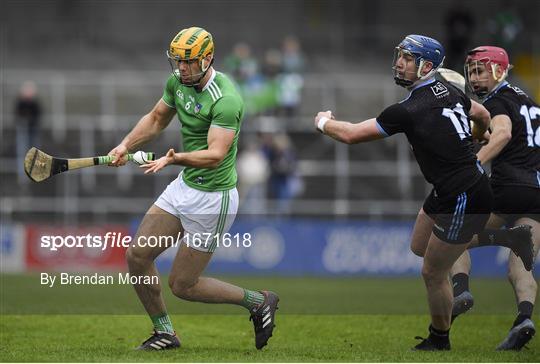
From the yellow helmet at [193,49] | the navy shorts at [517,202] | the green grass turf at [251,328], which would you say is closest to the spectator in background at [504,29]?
the green grass turf at [251,328]

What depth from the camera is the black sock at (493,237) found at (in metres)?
10.5

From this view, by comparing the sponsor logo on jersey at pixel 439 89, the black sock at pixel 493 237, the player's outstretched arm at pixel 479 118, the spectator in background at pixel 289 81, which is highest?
the sponsor logo on jersey at pixel 439 89

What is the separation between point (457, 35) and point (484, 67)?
1560 centimetres

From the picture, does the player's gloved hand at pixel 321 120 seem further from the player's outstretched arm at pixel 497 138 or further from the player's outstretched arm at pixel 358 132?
the player's outstretched arm at pixel 497 138

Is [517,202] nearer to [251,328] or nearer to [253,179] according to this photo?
[251,328]

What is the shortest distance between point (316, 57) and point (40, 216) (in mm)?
9564

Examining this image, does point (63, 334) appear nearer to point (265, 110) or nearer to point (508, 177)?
point (508, 177)

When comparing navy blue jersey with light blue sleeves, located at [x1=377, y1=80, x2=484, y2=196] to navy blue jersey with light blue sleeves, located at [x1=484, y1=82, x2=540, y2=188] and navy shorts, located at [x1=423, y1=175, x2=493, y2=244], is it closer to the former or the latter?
navy shorts, located at [x1=423, y1=175, x2=493, y2=244]

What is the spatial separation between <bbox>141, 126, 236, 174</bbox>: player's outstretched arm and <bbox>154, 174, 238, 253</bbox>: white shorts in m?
0.47

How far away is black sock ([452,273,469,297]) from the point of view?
10.7 meters

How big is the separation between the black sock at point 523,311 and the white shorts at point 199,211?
2.80m

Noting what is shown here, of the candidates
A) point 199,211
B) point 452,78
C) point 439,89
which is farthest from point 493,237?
point 199,211

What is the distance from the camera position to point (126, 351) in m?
10.0

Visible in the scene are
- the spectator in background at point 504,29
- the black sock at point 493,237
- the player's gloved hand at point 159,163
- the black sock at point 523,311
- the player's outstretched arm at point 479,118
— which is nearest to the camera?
the player's gloved hand at point 159,163
